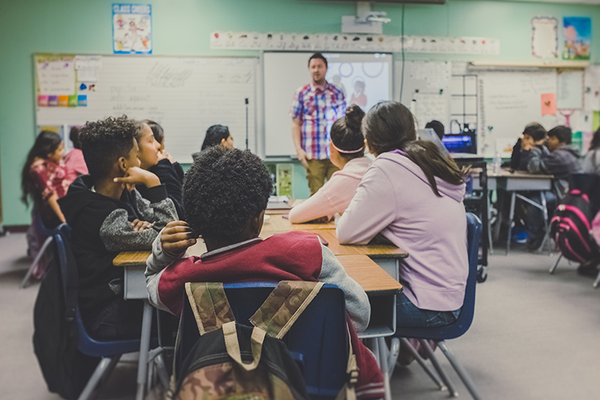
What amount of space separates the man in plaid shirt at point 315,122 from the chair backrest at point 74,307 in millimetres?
3305

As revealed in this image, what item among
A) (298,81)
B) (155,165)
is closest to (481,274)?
(155,165)

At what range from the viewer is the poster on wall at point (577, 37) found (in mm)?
6539

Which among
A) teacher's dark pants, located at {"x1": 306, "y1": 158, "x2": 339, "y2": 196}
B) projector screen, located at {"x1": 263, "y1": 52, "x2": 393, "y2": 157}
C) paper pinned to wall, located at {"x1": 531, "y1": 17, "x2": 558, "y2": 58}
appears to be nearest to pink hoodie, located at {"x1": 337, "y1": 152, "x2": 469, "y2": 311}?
teacher's dark pants, located at {"x1": 306, "y1": 158, "x2": 339, "y2": 196}

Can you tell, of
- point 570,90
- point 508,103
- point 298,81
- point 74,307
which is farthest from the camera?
point 570,90

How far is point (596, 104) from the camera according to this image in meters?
6.61

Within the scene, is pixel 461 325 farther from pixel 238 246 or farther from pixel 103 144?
pixel 103 144

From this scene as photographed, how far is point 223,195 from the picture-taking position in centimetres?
102

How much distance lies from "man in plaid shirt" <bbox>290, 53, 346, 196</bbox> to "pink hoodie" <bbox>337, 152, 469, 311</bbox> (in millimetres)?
3073

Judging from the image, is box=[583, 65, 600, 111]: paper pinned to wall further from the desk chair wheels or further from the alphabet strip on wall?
the desk chair wheels

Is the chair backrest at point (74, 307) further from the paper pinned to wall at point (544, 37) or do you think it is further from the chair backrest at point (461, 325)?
the paper pinned to wall at point (544, 37)

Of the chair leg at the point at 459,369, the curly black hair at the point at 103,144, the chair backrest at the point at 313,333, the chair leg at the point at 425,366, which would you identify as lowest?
the chair leg at the point at 425,366

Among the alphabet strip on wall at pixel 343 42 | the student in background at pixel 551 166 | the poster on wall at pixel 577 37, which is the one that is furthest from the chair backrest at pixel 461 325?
the poster on wall at pixel 577 37

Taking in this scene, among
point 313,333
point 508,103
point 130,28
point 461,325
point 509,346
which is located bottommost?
point 509,346

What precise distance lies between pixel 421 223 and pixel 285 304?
0.91m
